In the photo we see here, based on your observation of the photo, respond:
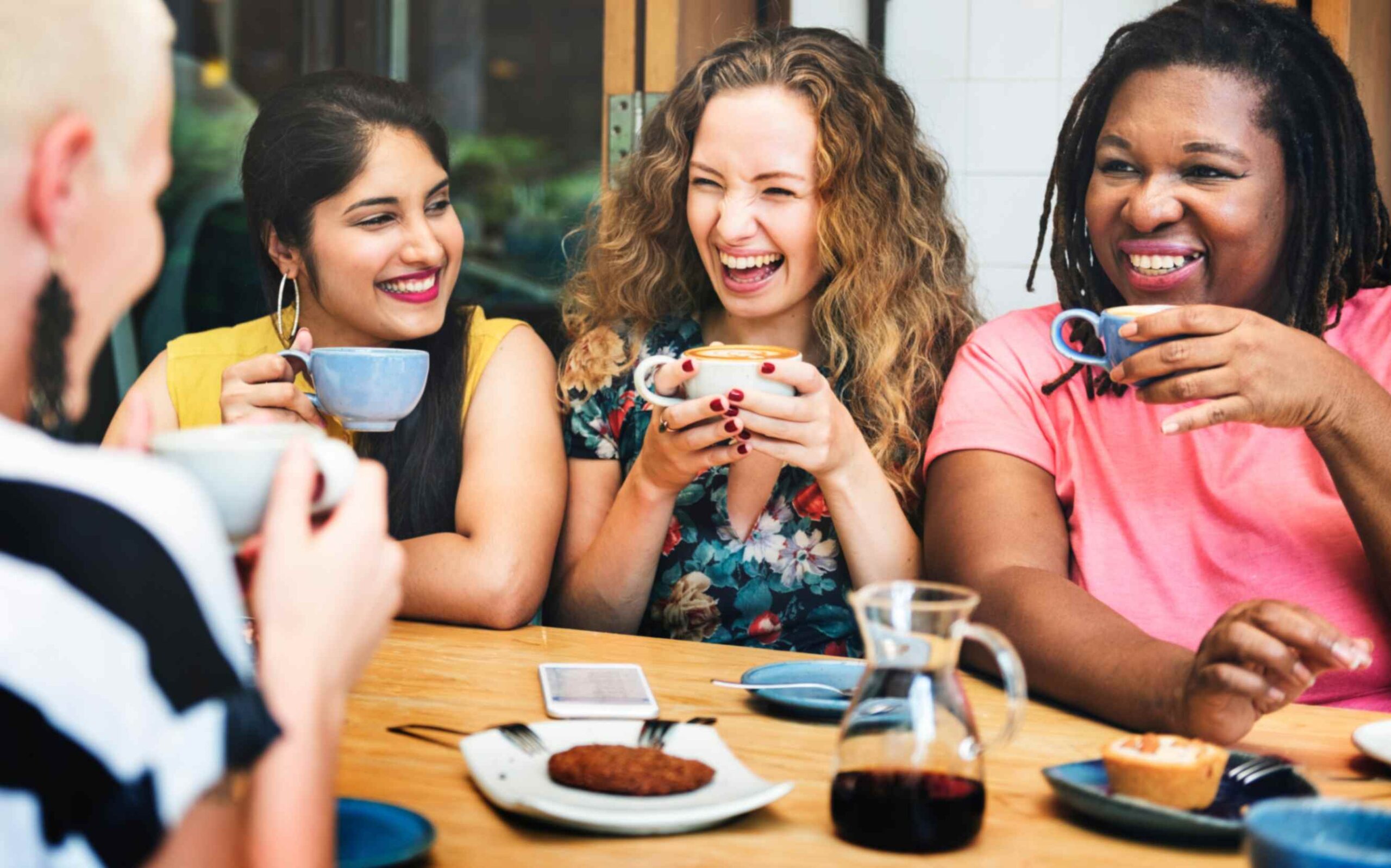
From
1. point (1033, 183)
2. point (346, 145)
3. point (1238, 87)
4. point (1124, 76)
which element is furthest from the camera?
point (1033, 183)

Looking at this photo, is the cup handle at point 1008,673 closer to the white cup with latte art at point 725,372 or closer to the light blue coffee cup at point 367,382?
the white cup with latte art at point 725,372

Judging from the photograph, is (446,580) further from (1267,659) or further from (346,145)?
(1267,659)

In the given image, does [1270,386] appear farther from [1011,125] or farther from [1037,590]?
[1011,125]

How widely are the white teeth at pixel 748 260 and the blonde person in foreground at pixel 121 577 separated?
4.16ft

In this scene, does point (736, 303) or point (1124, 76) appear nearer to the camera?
point (1124, 76)

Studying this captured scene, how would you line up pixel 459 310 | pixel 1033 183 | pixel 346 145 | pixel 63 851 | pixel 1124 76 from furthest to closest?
pixel 1033 183 < pixel 459 310 < pixel 346 145 < pixel 1124 76 < pixel 63 851

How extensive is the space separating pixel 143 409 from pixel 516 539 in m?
0.95

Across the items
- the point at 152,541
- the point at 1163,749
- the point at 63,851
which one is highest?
the point at 152,541

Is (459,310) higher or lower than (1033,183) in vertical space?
lower

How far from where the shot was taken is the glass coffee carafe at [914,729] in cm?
Answer: 89

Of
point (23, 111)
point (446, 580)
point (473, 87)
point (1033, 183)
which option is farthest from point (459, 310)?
point (473, 87)

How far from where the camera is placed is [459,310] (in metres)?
2.10

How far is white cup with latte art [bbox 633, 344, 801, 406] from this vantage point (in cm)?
149

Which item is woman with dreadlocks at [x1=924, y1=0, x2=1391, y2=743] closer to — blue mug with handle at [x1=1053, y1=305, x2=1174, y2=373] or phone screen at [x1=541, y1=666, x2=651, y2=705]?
blue mug with handle at [x1=1053, y1=305, x2=1174, y2=373]
